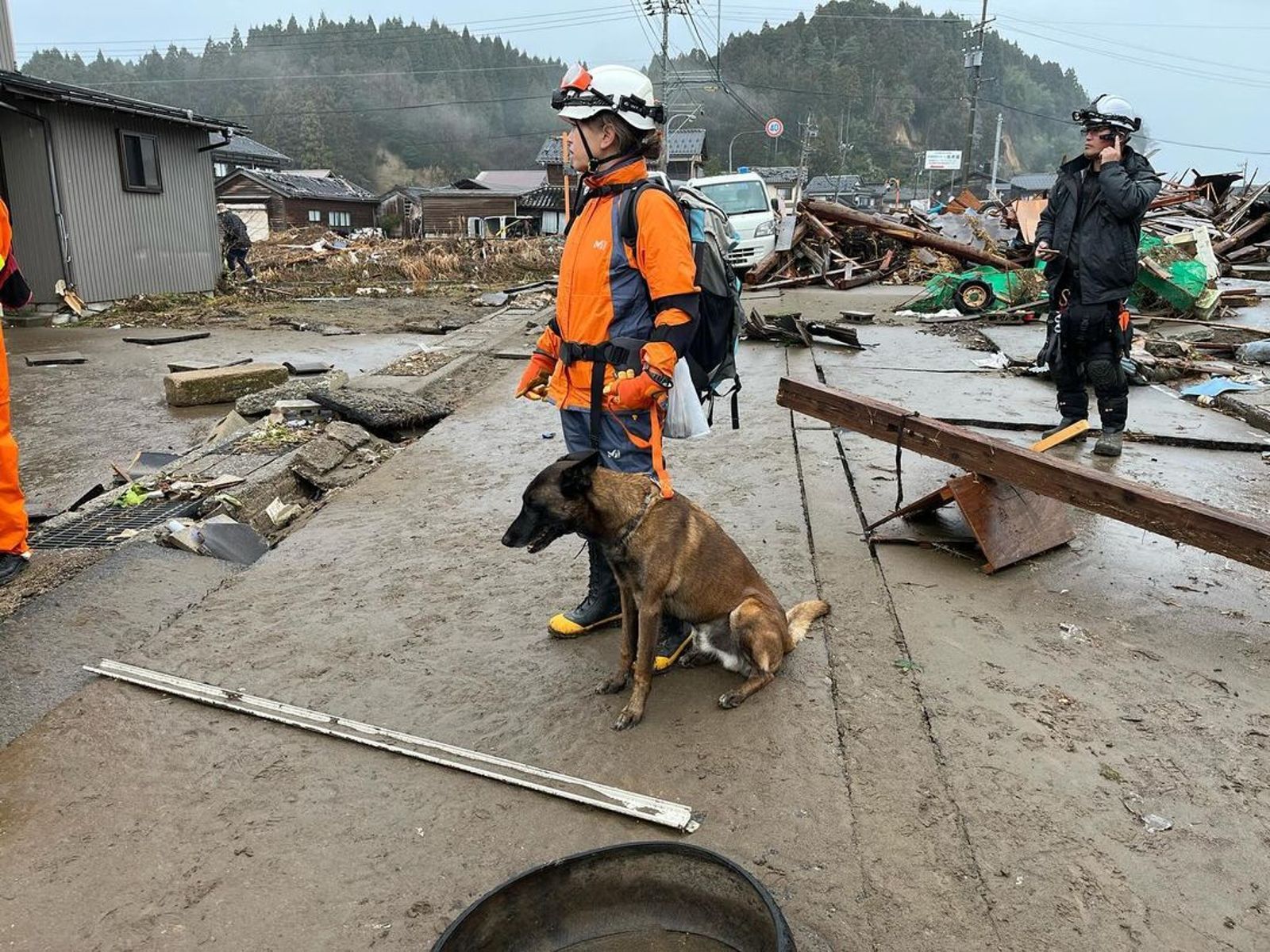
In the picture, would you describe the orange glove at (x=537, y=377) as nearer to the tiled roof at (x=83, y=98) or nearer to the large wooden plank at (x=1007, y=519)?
the large wooden plank at (x=1007, y=519)

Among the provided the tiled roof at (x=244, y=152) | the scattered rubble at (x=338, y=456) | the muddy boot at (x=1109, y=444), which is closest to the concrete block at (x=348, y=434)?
the scattered rubble at (x=338, y=456)

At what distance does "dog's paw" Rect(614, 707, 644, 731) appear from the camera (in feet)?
9.37

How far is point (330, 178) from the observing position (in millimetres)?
51594

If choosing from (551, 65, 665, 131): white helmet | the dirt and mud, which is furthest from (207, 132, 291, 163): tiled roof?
(551, 65, 665, 131): white helmet

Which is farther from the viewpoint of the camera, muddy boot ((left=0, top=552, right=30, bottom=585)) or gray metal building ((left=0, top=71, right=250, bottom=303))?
gray metal building ((left=0, top=71, right=250, bottom=303))

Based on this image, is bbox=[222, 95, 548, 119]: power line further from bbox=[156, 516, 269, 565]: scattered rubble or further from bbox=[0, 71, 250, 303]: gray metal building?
bbox=[156, 516, 269, 565]: scattered rubble

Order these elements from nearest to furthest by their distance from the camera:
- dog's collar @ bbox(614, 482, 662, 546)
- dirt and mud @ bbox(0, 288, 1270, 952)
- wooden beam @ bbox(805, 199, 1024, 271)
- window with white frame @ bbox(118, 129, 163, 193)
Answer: dirt and mud @ bbox(0, 288, 1270, 952), dog's collar @ bbox(614, 482, 662, 546), window with white frame @ bbox(118, 129, 163, 193), wooden beam @ bbox(805, 199, 1024, 271)

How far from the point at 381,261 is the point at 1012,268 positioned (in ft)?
57.8

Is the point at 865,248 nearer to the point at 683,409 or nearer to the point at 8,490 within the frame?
the point at 683,409

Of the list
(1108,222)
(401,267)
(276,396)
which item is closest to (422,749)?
(1108,222)

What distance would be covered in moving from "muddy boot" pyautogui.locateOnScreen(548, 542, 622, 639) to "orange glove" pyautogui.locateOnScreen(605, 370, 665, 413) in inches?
30.5

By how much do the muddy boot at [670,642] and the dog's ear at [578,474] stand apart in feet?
2.55

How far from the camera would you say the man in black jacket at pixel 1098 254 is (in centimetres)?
533

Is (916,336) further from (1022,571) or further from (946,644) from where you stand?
(946,644)
